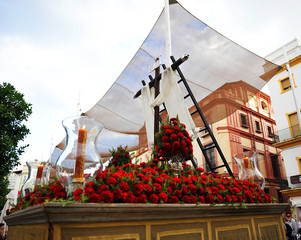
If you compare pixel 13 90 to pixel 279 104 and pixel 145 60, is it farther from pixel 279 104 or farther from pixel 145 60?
pixel 279 104

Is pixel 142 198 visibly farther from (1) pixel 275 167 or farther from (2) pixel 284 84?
(1) pixel 275 167

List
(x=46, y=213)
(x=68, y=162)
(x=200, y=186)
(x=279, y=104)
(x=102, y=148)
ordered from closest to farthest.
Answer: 1. (x=46, y=213)
2. (x=68, y=162)
3. (x=200, y=186)
4. (x=102, y=148)
5. (x=279, y=104)

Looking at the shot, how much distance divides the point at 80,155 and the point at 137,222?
58cm

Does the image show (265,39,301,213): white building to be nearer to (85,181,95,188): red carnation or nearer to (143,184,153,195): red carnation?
(143,184,153,195): red carnation

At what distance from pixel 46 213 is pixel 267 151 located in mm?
20103

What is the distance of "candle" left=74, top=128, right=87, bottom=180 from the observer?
1.53 meters

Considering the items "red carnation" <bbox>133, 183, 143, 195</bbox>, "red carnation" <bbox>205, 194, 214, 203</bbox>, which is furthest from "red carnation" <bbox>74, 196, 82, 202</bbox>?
"red carnation" <bbox>205, 194, 214, 203</bbox>

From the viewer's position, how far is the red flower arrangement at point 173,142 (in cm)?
239

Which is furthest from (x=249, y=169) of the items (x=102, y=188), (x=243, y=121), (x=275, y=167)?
(x=275, y=167)

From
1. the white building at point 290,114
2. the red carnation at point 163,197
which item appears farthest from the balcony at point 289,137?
the red carnation at point 163,197

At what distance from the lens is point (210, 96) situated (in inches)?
187

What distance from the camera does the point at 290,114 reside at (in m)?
14.9

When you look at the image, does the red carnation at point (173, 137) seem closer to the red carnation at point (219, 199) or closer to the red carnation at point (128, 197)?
the red carnation at point (219, 199)

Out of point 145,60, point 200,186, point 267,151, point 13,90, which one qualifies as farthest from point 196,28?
point 267,151
